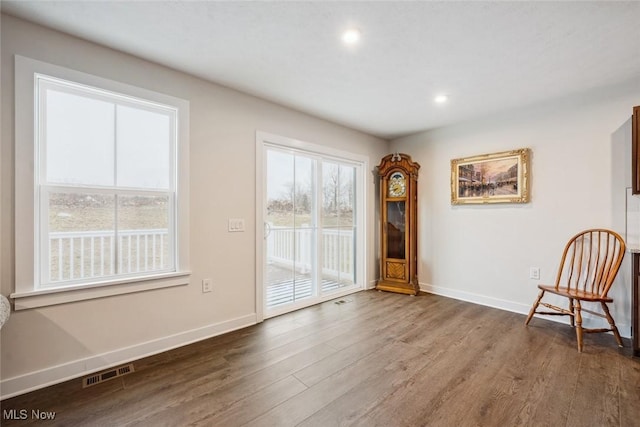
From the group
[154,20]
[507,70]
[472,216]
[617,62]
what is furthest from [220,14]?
[472,216]

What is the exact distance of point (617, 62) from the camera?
7.28 feet

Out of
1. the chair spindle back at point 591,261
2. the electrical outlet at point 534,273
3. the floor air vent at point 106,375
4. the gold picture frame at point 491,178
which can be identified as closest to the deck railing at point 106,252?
the floor air vent at point 106,375

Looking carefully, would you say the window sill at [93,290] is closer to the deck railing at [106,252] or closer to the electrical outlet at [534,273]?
the deck railing at [106,252]

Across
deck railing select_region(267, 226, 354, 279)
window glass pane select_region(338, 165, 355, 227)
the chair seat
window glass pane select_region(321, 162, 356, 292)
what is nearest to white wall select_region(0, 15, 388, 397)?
deck railing select_region(267, 226, 354, 279)

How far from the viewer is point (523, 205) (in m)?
3.17

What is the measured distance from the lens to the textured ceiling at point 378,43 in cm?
167

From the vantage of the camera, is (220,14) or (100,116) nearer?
(220,14)

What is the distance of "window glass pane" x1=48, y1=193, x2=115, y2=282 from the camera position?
1916mm

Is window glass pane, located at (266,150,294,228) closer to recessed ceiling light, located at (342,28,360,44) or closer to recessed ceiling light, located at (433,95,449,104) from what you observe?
recessed ceiling light, located at (342,28,360,44)

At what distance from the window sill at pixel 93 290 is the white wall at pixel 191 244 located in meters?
0.05

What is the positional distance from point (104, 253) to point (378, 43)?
255 centimetres

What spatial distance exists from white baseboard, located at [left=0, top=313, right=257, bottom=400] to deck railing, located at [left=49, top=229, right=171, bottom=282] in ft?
1.91

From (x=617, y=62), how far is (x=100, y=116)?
4063 mm

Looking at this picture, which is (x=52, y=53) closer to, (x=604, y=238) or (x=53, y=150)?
(x=53, y=150)
